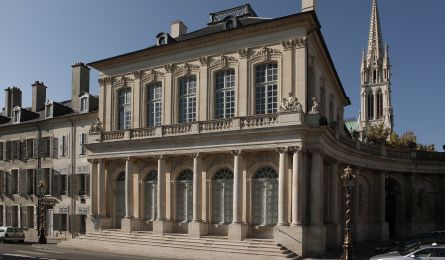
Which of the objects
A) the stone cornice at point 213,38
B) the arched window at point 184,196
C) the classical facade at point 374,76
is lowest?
the arched window at point 184,196

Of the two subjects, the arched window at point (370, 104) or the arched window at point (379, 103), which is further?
the arched window at point (370, 104)

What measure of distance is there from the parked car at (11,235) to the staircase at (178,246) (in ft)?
20.5

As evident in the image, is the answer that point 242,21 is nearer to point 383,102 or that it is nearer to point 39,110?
point 39,110

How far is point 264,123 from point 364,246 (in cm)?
1060

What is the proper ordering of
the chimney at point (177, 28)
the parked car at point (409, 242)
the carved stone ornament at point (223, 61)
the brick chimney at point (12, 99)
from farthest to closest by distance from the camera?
the brick chimney at point (12, 99)
the chimney at point (177, 28)
the carved stone ornament at point (223, 61)
the parked car at point (409, 242)

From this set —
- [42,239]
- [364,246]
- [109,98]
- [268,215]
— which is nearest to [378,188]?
[364,246]

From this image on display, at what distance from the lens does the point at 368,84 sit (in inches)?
3915

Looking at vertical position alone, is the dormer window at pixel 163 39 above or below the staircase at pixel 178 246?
above

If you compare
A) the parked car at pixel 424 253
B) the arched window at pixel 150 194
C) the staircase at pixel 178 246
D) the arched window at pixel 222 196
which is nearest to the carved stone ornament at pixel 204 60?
the arched window at pixel 222 196

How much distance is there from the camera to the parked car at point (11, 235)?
112ft

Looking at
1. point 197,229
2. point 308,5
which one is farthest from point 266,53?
point 197,229

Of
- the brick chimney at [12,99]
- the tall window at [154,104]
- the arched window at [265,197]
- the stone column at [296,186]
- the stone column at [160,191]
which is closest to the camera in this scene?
the stone column at [296,186]

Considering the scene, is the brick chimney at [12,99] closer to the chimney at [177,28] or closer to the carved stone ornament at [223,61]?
the chimney at [177,28]

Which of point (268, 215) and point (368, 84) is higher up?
point (368, 84)
